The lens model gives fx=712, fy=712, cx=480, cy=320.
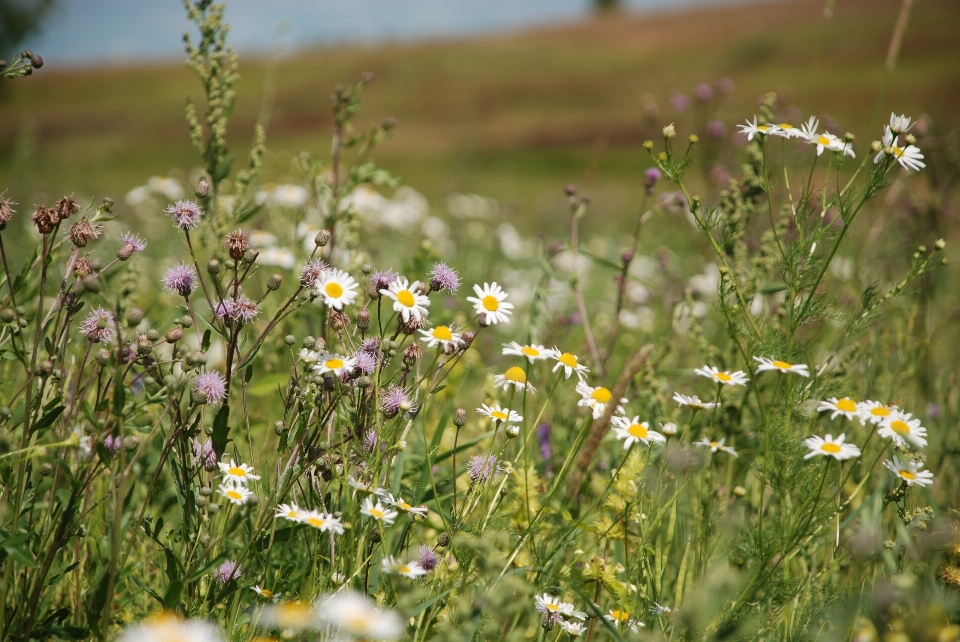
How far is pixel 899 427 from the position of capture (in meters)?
1.14

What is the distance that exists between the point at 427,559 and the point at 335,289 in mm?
437

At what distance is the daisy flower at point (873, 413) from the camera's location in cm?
115

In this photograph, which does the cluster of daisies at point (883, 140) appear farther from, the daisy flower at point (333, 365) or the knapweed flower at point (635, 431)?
the daisy flower at point (333, 365)

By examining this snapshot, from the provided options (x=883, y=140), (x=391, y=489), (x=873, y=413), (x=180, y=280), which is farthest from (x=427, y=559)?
(x=883, y=140)

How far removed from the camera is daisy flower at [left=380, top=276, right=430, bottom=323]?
109cm

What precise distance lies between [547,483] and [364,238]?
4.80 ft

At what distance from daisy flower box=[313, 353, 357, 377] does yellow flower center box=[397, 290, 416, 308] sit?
115mm

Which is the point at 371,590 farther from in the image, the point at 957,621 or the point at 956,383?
the point at 956,383

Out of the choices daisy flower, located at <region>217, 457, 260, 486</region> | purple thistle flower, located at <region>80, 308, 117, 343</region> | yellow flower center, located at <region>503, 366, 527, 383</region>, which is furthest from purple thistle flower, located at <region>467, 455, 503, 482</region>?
purple thistle flower, located at <region>80, 308, 117, 343</region>

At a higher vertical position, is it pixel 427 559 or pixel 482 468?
pixel 482 468

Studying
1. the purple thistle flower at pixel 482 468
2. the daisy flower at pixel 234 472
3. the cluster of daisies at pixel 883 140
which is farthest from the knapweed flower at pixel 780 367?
the daisy flower at pixel 234 472

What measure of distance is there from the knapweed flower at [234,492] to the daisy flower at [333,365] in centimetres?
20

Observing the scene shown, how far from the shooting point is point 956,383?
198 cm

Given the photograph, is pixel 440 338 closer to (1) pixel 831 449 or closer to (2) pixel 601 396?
(2) pixel 601 396
